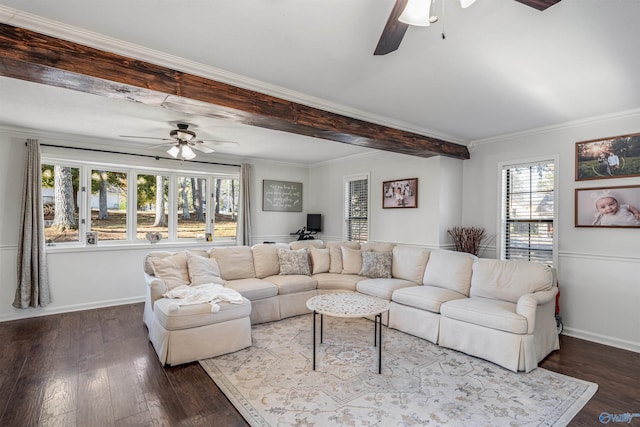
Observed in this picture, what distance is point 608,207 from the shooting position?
3689 mm

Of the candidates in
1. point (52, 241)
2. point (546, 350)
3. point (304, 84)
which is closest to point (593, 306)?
point (546, 350)

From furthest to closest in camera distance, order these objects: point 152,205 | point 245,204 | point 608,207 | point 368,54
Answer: point 245,204 → point 152,205 → point 608,207 → point 368,54

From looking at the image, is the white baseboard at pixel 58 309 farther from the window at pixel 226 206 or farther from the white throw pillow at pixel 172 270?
the white throw pillow at pixel 172 270

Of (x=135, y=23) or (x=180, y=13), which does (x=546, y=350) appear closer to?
(x=180, y=13)

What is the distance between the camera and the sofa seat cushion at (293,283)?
435 centimetres

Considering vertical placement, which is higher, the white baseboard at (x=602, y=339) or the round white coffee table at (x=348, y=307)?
the round white coffee table at (x=348, y=307)

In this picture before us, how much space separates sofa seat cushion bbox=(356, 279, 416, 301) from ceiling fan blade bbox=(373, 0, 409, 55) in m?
3.02

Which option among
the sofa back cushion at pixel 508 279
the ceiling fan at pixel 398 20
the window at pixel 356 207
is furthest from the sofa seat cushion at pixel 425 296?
the ceiling fan at pixel 398 20

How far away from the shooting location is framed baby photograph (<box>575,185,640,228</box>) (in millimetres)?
3539

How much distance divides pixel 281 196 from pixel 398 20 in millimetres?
5593

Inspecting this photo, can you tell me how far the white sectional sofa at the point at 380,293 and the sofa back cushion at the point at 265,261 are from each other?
0.01 m

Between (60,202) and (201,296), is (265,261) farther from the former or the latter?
(60,202)

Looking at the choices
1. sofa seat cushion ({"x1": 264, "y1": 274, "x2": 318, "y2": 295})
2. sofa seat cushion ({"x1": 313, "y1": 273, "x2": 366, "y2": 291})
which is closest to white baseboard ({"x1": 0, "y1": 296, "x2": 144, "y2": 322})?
sofa seat cushion ({"x1": 264, "y1": 274, "x2": 318, "y2": 295})

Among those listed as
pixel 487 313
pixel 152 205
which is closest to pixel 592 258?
pixel 487 313
